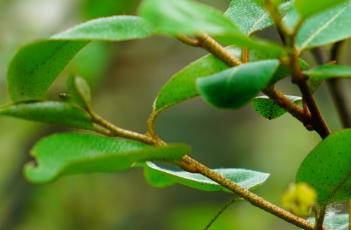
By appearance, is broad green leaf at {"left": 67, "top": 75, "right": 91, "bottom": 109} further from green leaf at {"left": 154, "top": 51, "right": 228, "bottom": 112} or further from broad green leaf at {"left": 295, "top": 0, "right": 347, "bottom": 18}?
broad green leaf at {"left": 295, "top": 0, "right": 347, "bottom": 18}

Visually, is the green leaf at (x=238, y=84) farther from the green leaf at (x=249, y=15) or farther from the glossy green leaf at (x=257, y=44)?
the green leaf at (x=249, y=15)

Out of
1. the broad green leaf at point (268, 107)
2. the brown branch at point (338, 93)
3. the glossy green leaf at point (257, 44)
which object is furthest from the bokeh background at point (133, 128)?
the glossy green leaf at point (257, 44)

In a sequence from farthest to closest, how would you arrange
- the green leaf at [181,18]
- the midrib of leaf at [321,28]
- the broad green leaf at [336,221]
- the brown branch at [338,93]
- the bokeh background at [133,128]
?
the bokeh background at [133,128]
the brown branch at [338,93]
the broad green leaf at [336,221]
the midrib of leaf at [321,28]
the green leaf at [181,18]

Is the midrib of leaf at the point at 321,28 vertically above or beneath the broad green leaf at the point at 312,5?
beneath

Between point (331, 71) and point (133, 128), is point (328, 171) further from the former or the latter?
point (133, 128)

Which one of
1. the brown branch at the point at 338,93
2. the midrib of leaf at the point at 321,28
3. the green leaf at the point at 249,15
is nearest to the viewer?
the midrib of leaf at the point at 321,28
